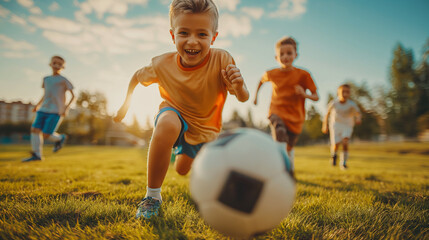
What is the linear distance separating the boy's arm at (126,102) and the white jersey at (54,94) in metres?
4.29

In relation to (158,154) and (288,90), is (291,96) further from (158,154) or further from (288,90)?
(158,154)

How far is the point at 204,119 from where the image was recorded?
2.51 metres

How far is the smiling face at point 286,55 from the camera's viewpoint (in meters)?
4.23

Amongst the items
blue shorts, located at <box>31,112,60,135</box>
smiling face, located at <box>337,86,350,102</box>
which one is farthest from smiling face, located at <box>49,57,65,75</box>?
smiling face, located at <box>337,86,350,102</box>

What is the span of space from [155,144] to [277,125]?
109 inches

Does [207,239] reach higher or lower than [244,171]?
lower

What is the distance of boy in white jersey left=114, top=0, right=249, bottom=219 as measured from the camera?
2.03 m

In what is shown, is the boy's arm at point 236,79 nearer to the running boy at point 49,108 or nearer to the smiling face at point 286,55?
the smiling face at point 286,55

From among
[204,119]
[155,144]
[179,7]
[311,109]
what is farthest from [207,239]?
[311,109]

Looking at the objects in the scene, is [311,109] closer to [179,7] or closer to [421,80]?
[421,80]

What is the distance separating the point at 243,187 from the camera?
1150mm

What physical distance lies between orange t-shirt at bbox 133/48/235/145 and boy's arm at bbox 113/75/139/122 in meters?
0.08

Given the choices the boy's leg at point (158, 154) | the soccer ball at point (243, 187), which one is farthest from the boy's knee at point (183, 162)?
the soccer ball at point (243, 187)

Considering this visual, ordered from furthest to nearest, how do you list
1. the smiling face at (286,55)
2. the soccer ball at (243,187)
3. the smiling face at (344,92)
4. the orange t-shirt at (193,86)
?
1. the smiling face at (344,92)
2. the smiling face at (286,55)
3. the orange t-shirt at (193,86)
4. the soccer ball at (243,187)
